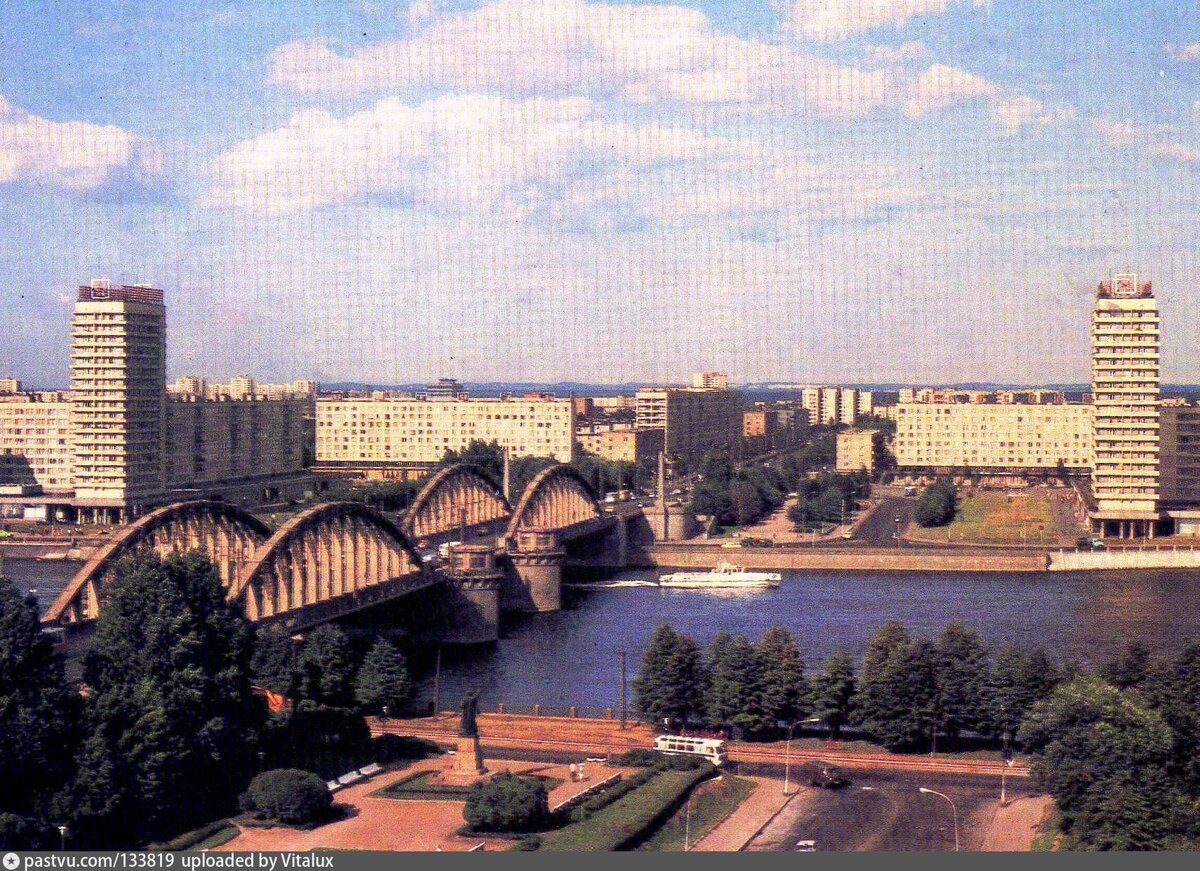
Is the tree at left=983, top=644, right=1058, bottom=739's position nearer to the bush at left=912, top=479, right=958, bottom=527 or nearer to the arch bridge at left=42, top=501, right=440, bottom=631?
the arch bridge at left=42, top=501, right=440, bottom=631

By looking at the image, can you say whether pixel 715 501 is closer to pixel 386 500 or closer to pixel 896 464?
pixel 386 500

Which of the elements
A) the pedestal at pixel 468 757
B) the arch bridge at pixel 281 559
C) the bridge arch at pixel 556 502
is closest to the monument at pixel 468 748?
the pedestal at pixel 468 757

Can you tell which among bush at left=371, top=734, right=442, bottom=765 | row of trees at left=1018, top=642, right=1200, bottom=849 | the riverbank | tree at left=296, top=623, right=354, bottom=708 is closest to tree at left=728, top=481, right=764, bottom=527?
the riverbank

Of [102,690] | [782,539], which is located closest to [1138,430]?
[782,539]

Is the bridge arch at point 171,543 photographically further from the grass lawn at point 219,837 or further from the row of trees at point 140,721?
the grass lawn at point 219,837

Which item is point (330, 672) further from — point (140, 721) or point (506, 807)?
point (506, 807)
